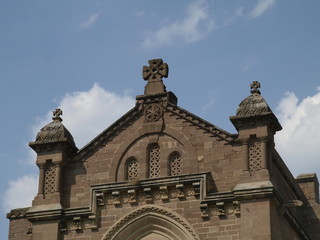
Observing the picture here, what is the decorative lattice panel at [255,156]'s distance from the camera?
120 feet

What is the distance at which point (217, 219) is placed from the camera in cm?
3628

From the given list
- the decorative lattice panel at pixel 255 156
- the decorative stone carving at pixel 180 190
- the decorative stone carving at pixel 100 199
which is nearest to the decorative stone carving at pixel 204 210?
the decorative stone carving at pixel 180 190

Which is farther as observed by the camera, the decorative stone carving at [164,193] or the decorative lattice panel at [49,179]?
the decorative lattice panel at [49,179]

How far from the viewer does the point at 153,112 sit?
38844mm

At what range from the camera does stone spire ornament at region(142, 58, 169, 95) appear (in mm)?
39188

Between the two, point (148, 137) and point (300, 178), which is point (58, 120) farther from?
point (300, 178)

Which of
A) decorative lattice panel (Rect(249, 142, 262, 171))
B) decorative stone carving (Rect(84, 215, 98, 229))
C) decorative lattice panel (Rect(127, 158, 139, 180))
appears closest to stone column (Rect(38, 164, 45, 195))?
decorative stone carving (Rect(84, 215, 98, 229))

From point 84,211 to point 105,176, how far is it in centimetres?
149

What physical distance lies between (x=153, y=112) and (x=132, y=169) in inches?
85.0

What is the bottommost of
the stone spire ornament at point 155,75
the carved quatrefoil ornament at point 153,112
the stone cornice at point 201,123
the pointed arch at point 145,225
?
the pointed arch at point 145,225

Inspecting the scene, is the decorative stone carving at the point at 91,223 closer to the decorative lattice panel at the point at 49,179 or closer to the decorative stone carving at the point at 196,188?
the decorative lattice panel at the point at 49,179

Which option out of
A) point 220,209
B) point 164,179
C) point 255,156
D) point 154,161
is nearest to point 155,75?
point 154,161

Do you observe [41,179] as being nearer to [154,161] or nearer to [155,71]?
[154,161]

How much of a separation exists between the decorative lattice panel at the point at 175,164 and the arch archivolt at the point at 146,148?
176 mm
